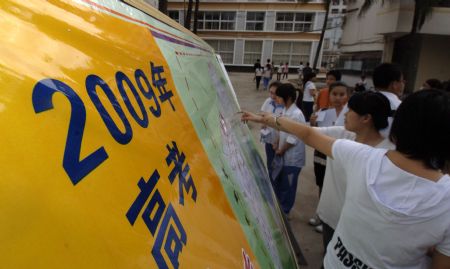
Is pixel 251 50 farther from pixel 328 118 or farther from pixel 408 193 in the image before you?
pixel 408 193


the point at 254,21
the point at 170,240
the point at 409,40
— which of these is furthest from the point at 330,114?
the point at 254,21

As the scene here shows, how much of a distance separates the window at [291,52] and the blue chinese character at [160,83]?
3633cm

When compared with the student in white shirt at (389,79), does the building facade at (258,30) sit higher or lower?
higher

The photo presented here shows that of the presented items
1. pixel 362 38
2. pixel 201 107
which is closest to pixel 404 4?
pixel 362 38

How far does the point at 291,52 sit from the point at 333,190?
36.0 meters

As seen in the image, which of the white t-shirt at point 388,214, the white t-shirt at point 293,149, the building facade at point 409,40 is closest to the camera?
the white t-shirt at point 388,214

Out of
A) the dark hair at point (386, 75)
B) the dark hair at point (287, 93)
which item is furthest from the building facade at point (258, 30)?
the dark hair at point (386, 75)

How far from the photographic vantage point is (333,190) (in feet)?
6.63

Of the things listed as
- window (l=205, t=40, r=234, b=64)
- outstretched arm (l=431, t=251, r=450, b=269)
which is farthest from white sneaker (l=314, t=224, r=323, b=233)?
window (l=205, t=40, r=234, b=64)

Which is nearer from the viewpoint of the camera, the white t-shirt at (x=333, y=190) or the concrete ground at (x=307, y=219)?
the white t-shirt at (x=333, y=190)

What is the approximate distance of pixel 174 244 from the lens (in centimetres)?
65

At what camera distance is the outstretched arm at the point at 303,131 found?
1439mm

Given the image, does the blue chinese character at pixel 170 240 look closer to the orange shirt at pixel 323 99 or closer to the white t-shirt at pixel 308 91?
the orange shirt at pixel 323 99

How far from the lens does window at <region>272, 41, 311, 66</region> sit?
117 ft
